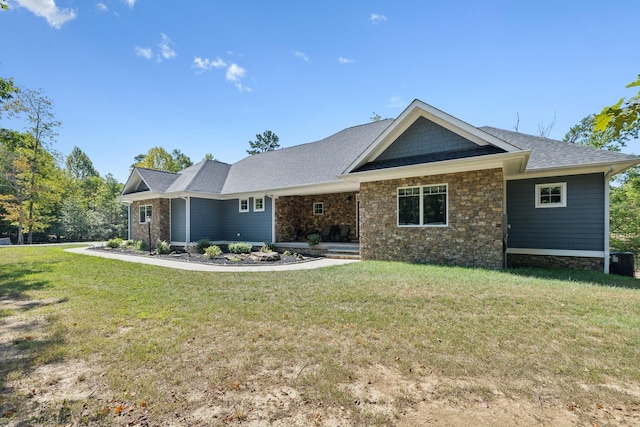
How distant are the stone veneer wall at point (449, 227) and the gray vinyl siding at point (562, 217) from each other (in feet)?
7.12

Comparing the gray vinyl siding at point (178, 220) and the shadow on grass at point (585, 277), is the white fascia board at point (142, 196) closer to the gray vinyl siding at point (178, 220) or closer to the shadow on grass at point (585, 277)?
the gray vinyl siding at point (178, 220)

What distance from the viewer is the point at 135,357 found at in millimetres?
3426

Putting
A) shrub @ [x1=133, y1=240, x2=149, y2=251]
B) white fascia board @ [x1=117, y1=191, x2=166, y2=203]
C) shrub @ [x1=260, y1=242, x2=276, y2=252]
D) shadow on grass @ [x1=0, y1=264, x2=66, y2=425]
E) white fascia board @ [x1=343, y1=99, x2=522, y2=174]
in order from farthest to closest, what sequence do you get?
white fascia board @ [x1=117, y1=191, x2=166, y2=203] → shrub @ [x1=133, y1=240, x2=149, y2=251] → shrub @ [x1=260, y1=242, x2=276, y2=252] → white fascia board @ [x1=343, y1=99, x2=522, y2=174] → shadow on grass @ [x1=0, y1=264, x2=66, y2=425]

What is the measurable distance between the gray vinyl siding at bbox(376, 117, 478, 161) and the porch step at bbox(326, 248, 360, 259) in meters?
3.86

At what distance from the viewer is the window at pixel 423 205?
983 centimetres

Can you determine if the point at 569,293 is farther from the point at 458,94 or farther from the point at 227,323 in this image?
the point at 458,94

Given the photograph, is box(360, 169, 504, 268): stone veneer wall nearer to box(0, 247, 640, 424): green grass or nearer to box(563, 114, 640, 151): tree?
box(0, 247, 640, 424): green grass

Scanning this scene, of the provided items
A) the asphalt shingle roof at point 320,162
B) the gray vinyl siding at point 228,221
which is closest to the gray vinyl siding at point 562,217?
the asphalt shingle roof at point 320,162

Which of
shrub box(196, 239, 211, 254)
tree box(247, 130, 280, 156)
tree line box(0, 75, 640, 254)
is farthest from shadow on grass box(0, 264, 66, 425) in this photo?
tree box(247, 130, 280, 156)

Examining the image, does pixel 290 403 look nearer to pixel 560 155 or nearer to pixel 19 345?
pixel 19 345

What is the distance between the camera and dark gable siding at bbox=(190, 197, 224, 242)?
15.4 metres

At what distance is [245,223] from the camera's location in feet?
51.4

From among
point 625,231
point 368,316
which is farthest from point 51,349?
point 625,231

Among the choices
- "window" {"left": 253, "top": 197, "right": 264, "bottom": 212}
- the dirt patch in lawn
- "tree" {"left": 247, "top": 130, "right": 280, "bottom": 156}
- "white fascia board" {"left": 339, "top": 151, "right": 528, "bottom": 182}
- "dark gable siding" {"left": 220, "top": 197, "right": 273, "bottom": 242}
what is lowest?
the dirt patch in lawn
